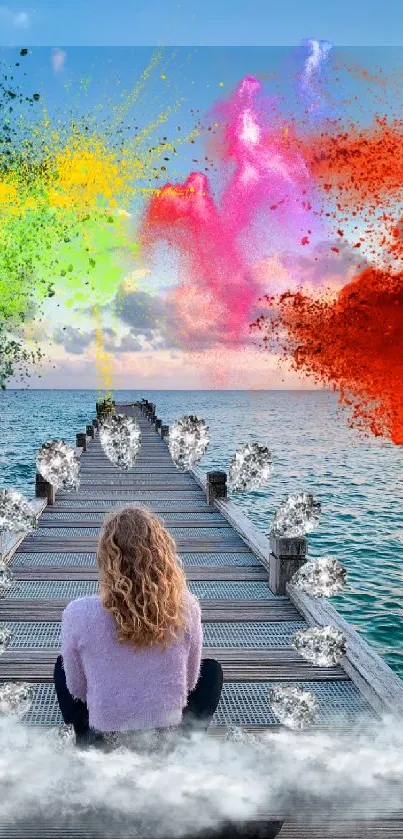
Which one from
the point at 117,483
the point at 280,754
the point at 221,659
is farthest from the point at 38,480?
the point at 280,754

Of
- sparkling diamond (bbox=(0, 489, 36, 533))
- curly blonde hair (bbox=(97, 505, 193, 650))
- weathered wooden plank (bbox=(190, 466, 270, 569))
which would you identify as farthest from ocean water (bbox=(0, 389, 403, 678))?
curly blonde hair (bbox=(97, 505, 193, 650))

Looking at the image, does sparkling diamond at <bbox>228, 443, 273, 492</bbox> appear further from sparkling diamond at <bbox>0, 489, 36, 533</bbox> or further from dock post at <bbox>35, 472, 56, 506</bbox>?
dock post at <bbox>35, 472, 56, 506</bbox>

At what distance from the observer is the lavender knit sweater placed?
289 cm

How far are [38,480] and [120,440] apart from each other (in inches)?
63.7

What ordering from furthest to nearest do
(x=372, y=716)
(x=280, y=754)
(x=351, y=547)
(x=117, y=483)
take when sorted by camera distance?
1. (x=351, y=547)
2. (x=117, y=483)
3. (x=372, y=716)
4. (x=280, y=754)

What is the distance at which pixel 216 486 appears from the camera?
37.9ft

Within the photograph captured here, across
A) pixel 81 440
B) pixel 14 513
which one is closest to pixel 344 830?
pixel 14 513

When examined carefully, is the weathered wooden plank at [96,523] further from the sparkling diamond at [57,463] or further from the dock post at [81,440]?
the dock post at [81,440]

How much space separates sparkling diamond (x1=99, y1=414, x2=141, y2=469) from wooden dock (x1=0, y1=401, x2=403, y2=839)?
960 mm

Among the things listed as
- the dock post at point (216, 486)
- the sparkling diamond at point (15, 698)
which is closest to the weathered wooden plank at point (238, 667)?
the sparkling diamond at point (15, 698)

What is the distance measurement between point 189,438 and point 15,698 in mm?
5201

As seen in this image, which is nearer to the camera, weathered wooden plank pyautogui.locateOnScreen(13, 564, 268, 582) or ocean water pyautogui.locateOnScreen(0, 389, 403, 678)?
weathered wooden plank pyautogui.locateOnScreen(13, 564, 268, 582)

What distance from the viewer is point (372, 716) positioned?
4.43 meters

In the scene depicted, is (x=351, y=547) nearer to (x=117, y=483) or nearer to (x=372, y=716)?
(x=117, y=483)
